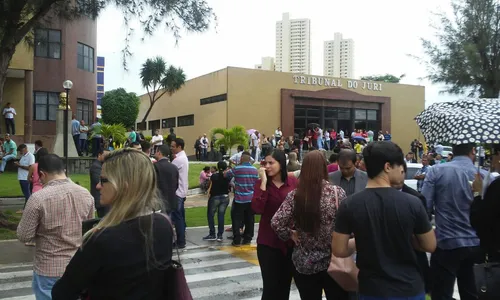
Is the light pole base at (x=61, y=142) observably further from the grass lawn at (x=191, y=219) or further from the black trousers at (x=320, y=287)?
the black trousers at (x=320, y=287)

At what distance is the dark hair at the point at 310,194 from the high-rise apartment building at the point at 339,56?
5164 inches

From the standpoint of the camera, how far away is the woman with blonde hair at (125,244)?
2.22 meters

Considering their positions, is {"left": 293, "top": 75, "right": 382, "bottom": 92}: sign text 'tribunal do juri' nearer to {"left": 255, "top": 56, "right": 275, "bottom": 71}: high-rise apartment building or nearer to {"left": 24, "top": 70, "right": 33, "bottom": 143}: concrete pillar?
{"left": 24, "top": 70, "right": 33, "bottom": 143}: concrete pillar

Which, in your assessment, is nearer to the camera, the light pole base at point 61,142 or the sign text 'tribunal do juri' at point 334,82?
the light pole base at point 61,142

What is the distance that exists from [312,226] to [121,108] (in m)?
53.7

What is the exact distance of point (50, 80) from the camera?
28406 mm

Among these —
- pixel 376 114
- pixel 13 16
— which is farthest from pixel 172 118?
pixel 13 16

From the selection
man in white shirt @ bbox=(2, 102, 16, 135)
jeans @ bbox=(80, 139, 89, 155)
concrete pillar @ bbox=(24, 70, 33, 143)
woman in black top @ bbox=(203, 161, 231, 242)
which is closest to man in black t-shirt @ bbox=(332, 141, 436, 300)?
woman in black top @ bbox=(203, 161, 231, 242)

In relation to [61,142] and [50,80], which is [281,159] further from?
[50,80]

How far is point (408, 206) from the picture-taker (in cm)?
298

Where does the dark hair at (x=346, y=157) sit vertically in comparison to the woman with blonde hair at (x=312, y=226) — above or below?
above

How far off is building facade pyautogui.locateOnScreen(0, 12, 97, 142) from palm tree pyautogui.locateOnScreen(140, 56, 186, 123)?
13182 millimetres

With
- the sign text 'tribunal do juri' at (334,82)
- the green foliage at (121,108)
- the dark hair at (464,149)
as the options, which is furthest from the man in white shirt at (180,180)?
the green foliage at (121,108)

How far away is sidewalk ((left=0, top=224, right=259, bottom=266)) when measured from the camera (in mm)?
8586
